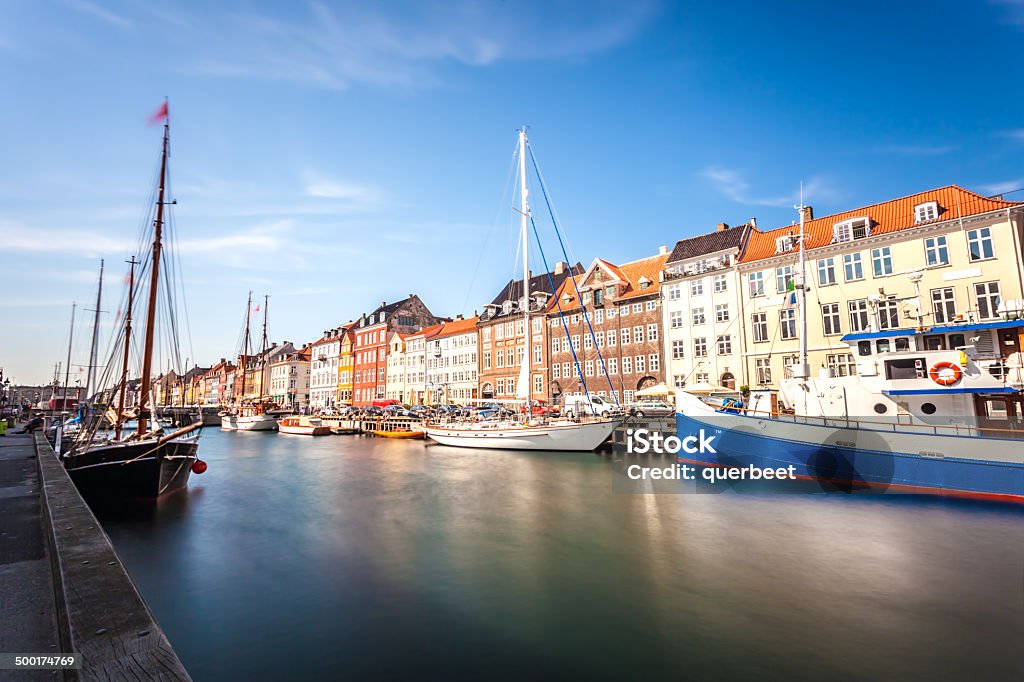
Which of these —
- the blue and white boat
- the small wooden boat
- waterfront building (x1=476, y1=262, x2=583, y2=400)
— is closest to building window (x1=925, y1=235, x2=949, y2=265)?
the blue and white boat

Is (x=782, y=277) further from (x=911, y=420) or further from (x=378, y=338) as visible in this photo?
(x=378, y=338)

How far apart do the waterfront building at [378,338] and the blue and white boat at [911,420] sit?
68004 mm

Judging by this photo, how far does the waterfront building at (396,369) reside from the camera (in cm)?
7950

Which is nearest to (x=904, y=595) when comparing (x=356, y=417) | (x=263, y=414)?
(x=356, y=417)

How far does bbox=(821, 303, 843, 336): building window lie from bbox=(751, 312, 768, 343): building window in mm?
3961

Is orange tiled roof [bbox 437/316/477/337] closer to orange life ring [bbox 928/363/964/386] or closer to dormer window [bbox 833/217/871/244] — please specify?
dormer window [bbox 833/217/871/244]

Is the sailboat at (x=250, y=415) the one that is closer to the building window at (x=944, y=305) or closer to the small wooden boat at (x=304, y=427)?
the small wooden boat at (x=304, y=427)

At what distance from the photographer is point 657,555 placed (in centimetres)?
1326

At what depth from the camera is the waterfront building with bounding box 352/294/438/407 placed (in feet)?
277

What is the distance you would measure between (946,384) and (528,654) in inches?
837

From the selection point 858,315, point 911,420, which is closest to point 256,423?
point 858,315

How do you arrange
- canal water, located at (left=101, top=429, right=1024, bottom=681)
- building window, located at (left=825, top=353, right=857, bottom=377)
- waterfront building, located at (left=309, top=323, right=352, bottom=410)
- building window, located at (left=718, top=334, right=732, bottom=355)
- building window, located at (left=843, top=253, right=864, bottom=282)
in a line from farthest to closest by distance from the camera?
waterfront building, located at (left=309, top=323, right=352, bottom=410), building window, located at (left=718, top=334, right=732, bottom=355), building window, located at (left=843, top=253, right=864, bottom=282), building window, located at (left=825, top=353, right=857, bottom=377), canal water, located at (left=101, top=429, right=1024, bottom=681)

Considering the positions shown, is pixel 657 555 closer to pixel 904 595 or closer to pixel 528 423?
pixel 904 595

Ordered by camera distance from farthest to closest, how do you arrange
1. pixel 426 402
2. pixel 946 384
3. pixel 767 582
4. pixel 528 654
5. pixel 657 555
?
pixel 426 402, pixel 946 384, pixel 657 555, pixel 767 582, pixel 528 654
